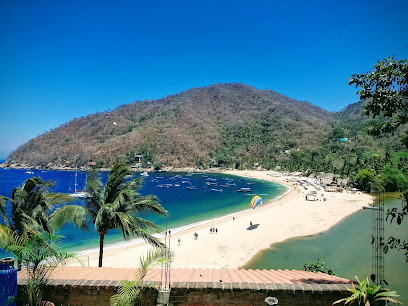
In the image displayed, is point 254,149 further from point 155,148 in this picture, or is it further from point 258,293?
point 258,293

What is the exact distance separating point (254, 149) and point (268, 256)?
137307mm

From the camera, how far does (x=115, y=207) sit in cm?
878

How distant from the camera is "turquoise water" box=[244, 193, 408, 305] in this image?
1652cm

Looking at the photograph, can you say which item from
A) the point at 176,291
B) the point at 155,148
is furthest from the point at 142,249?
the point at 155,148

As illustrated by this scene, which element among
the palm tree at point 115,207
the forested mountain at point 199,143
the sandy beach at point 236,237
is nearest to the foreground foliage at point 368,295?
the palm tree at point 115,207

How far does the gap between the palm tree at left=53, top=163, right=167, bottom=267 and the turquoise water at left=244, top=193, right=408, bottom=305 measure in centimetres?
1184

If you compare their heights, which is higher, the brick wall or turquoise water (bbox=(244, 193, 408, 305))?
the brick wall

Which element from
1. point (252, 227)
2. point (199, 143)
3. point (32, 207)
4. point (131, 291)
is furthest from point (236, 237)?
point (199, 143)

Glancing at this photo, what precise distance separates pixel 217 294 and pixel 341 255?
1999 cm

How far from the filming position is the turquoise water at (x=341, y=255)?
54.2ft

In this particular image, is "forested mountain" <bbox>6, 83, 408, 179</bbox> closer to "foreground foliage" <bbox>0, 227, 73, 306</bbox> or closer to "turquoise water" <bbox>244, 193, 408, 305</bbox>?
"turquoise water" <bbox>244, 193, 408, 305</bbox>

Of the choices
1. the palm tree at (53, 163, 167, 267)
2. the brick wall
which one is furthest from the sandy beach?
A: the brick wall

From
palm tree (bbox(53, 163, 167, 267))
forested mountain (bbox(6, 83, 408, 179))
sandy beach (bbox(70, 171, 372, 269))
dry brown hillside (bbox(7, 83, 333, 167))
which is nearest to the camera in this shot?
palm tree (bbox(53, 163, 167, 267))

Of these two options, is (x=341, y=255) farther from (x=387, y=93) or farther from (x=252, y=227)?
(x=387, y=93)
